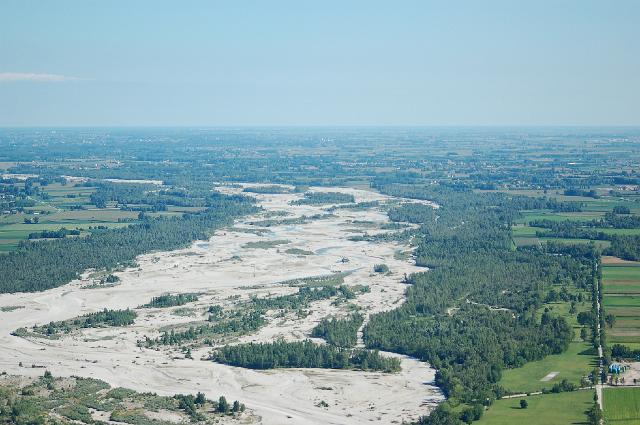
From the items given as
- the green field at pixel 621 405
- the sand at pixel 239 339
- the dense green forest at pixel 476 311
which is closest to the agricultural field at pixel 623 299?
the dense green forest at pixel 476 311

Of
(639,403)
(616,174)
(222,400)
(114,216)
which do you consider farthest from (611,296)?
(616,174)

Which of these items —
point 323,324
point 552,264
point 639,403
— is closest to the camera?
point 639,403

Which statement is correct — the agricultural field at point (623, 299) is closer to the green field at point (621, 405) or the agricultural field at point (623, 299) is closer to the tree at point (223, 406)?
the green field at point (621, 405)

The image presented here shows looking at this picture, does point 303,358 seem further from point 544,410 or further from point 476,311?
point 476,311

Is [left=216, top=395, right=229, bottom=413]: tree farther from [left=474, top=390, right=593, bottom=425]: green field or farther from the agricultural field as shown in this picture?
the agricultural field

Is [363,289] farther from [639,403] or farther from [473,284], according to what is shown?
[639,403]

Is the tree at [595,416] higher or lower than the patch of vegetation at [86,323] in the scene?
higher

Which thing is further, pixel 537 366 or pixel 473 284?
pixel 473 284
